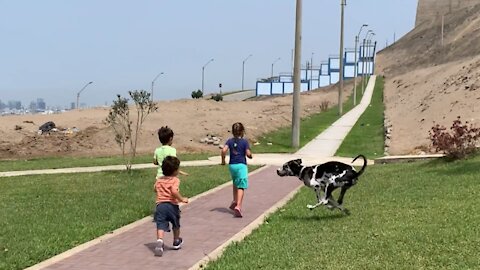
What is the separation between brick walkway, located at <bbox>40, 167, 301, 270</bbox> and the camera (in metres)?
6.68

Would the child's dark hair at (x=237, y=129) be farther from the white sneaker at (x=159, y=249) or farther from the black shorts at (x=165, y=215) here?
the white sneaker at (x=159, y=249)

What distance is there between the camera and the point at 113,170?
53.9 feet

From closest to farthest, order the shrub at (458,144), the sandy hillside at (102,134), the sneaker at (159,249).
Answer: the sneaker at (159,249), the shrub at (458,144), the sandy hillside at (102,134)

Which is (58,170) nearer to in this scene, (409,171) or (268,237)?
(409,171)

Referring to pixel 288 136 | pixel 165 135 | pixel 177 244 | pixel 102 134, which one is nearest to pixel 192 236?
pixel 177 244

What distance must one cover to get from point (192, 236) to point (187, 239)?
213 millimetres

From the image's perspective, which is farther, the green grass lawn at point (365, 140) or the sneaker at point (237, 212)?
the green grass lawn at point (365, 140)

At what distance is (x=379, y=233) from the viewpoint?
7055 millimetres

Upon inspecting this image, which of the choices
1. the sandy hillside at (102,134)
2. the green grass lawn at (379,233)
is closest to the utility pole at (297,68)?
the sandy hillside at (102,134)

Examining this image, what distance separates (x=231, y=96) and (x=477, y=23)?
45.2 metres

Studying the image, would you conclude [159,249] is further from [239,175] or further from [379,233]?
[239,175]

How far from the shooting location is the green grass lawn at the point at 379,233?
19.3 ft

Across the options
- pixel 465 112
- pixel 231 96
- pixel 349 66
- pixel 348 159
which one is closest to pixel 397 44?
pixel 349 66

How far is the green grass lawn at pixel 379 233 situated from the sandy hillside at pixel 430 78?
1104cm
